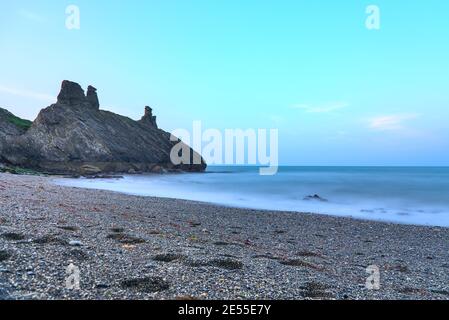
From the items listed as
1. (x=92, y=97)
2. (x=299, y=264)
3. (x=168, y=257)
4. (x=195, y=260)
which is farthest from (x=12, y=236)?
(x=92, y=97)

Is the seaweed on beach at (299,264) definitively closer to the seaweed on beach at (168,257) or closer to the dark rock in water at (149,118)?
the seaweed on beach at (168,257)

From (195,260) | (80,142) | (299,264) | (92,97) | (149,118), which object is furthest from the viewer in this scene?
(149,118)

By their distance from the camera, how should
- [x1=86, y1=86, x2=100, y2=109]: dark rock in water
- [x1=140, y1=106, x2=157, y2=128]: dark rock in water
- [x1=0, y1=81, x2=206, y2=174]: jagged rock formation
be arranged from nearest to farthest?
[x1=0, y1=81, x2=206, y2=174]: jagged rock formation < [x1=86, y1=86, x2=100, y2=109]: dark rock in water < [x1=140, y1=106, x2=157, y2=128]: dark rock in water

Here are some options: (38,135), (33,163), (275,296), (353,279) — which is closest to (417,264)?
(353,279)

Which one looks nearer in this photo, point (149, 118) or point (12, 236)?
point (12, 236)

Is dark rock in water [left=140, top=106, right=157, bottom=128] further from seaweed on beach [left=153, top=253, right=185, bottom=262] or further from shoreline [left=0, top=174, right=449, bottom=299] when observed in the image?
seaweed on beach [left=153, top=253, right=185, bottom=262]

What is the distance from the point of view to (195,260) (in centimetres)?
907

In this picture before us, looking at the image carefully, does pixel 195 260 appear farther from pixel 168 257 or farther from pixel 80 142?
pixel 80 142

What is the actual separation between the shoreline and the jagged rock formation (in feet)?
207

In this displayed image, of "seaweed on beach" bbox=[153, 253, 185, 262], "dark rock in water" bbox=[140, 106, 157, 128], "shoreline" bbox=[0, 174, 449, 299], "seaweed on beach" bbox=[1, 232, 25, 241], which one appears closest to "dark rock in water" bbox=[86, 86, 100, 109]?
"dark rock in water" bbox=[140, 106, 157, 128]

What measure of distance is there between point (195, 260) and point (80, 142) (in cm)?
8037

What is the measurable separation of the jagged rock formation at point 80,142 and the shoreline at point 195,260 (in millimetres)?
63210

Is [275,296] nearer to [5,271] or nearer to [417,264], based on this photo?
[5,271]

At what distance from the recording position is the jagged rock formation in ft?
238
